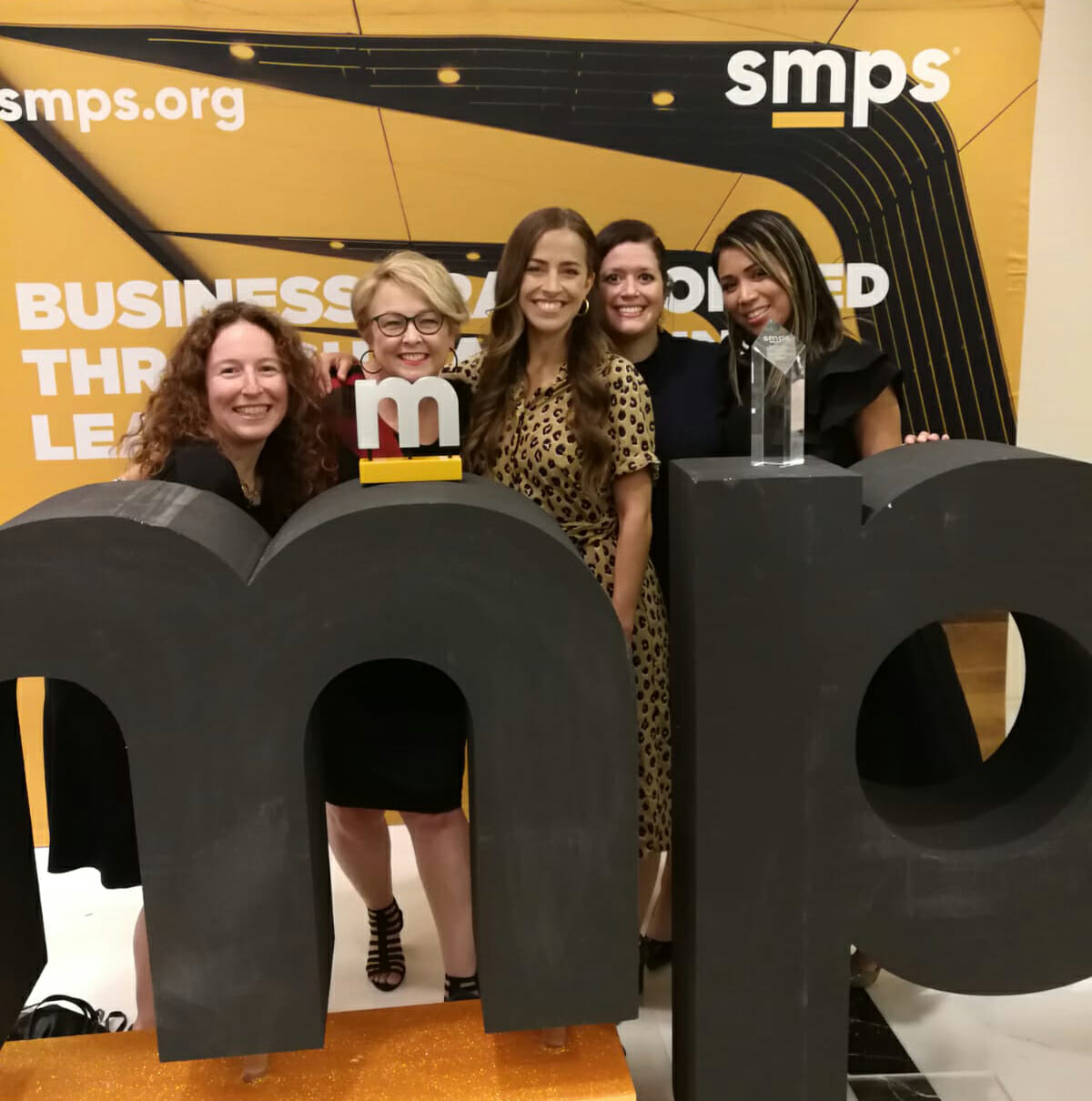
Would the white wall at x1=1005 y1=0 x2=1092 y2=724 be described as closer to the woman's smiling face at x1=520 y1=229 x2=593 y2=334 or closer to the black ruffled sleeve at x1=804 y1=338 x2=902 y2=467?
the black ruffled sleeve at x1=804 y1=338 x2=902 y2=467

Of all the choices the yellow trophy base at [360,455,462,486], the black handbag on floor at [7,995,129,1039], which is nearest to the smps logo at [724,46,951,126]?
the yellow trophy base at [360,455,462,486]

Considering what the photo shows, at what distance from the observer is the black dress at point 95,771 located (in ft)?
5.47

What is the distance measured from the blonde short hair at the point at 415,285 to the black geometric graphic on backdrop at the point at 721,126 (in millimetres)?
1116

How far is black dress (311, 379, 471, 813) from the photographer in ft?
5.74

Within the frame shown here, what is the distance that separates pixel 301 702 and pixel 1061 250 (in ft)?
8.42

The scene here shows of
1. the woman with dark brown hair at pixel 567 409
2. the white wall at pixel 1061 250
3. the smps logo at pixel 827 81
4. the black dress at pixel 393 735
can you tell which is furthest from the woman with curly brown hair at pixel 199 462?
the white wall at pixel 1061 250

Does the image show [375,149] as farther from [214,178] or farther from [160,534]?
[160,534]

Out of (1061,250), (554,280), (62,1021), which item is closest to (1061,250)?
(1061,250)

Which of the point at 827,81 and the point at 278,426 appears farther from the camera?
the point at 827,81

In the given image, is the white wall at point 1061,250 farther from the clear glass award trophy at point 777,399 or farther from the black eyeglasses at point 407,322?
the black eyeglasses at point 407,322

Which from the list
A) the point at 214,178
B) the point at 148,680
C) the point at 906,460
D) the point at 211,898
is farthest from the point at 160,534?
the point at 214,178

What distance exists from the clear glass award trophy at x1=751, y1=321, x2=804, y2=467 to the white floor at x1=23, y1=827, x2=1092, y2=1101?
3.87 feet

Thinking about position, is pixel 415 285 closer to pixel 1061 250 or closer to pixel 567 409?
pixel 567 409

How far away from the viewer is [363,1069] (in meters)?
1.48
